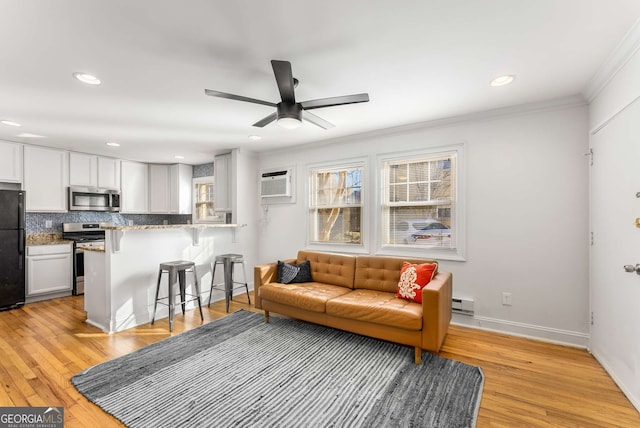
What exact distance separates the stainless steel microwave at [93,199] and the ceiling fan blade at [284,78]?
15.2 ft

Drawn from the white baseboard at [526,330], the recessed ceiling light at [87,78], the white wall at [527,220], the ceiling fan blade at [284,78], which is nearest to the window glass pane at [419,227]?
the white wall at [527,220]

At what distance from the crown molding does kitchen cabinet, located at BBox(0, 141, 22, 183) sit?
22.5ft

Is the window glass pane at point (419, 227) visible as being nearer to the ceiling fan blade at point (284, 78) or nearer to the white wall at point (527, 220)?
the white wall at point (527, 220)

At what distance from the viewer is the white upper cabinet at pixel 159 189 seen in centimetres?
603

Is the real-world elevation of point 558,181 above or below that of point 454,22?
below

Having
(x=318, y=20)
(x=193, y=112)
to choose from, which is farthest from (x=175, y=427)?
(x=193, y=112)

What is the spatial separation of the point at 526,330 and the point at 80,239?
21.2 feet

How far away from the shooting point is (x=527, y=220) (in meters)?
3.04

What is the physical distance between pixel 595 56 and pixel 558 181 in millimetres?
1217

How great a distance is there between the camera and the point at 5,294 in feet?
12.8

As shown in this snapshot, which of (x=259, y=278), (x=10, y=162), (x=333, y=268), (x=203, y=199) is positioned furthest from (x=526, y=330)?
(x=10, y=162)

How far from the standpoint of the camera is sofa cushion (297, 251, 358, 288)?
3611 millimetres

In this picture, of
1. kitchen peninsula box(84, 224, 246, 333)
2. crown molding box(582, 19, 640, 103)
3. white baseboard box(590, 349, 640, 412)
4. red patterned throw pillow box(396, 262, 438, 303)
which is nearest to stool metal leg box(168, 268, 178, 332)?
kitchen peninsula box(84, 224, 246, 333)

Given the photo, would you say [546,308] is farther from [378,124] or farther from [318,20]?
[318,20]
